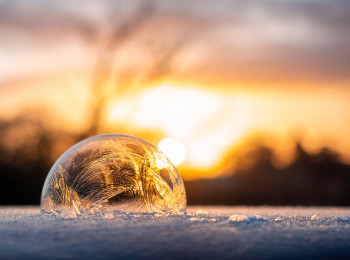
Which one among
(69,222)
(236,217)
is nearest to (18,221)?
(69,222)

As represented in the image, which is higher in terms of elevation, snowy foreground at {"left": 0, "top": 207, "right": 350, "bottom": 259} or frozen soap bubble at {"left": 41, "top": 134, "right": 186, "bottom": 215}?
frozen soap bubble at {"left": 41, "top": 134, "right": 186, "bottom": 215}

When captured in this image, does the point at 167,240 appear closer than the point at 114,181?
Yes

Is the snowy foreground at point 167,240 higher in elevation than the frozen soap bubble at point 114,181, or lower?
lower

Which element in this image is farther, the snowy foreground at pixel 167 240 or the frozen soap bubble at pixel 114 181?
the frozen soap bubble at pixel 114 181

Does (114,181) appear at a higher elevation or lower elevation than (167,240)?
higher

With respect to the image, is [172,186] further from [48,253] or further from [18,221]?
[48,253]
